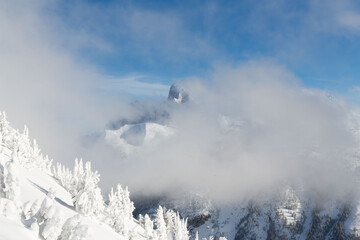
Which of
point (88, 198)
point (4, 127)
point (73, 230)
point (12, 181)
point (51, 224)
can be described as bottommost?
point (73, 230)

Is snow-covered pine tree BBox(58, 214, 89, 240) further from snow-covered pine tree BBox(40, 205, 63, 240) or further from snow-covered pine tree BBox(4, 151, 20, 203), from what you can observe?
snow-covered pine tree BBox(4, 151, 20, 203)

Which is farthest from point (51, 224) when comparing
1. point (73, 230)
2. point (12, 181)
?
point (12, 181)

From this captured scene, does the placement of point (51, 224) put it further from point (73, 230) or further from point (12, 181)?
point (12, 181)

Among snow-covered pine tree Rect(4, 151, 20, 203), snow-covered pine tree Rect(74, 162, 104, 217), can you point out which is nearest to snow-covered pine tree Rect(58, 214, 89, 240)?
snow-covered pine tree Rect(4, 151, 20, 203)

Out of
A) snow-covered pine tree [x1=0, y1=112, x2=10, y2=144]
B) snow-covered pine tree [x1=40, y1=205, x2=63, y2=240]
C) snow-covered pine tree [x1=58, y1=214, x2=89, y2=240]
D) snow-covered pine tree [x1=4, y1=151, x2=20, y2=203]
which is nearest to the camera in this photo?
snow-covered pine tree [x1=40, y1=205, x2=63, y2=240]

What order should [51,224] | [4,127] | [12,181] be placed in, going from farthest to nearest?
1. [4,127]
2. [12,181]
3. [51,224]

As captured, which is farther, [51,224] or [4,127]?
[4,127]

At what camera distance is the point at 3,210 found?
3725 centimetres

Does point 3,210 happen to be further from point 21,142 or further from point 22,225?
point 21,142

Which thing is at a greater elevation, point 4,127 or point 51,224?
point 4,127

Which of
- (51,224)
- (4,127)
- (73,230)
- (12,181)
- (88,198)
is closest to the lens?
(51,224)

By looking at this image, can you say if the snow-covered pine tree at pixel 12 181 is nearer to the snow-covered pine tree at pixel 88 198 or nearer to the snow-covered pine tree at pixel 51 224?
the snow-covered pine tree at pixel 51 224

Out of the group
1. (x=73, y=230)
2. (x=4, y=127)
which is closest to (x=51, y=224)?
(x=73, y=230)

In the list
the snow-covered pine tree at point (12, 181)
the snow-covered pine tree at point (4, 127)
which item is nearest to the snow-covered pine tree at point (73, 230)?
the snow-covered pine tree at point (12, 181)
